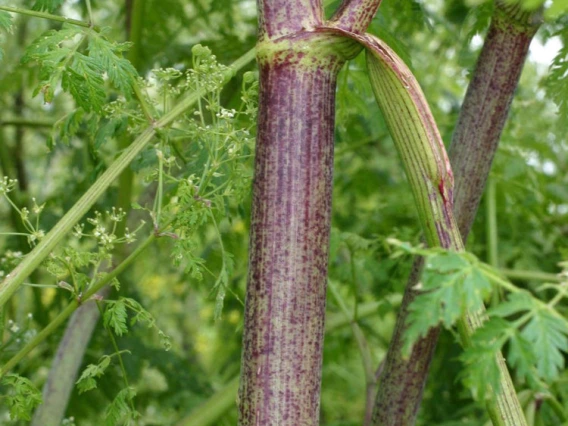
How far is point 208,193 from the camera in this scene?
126 centimetres

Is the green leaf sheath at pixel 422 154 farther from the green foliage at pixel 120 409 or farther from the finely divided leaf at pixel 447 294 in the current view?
the green foliage at pixel 120 409

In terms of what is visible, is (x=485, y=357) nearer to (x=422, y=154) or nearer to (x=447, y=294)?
(x=447, y=294)

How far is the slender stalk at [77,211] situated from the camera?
44.8 inches

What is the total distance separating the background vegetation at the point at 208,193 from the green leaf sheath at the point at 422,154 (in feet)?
0.63

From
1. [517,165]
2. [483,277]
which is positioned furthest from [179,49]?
[483,277]

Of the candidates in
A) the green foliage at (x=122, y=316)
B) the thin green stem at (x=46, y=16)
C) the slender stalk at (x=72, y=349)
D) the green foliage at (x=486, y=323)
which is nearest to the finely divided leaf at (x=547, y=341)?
the green foliage at (x=486, y=323)

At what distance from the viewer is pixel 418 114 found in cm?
105

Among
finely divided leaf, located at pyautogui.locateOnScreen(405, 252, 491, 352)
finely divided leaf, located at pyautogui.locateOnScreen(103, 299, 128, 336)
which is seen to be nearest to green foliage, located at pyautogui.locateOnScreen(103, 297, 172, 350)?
finely divided leaf, located at pyautogui.locateOnScreen(103, 299, 128, 336)

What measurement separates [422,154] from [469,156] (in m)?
0.48

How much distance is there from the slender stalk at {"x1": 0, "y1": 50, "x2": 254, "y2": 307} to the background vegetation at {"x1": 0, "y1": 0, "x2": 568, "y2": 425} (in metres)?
0.03

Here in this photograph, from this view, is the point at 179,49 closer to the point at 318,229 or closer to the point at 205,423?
the point at 205,423

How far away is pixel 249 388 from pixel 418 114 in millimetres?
411

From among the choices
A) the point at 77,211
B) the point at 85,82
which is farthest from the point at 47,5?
the point at 77,211

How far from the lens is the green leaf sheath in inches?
41.2
